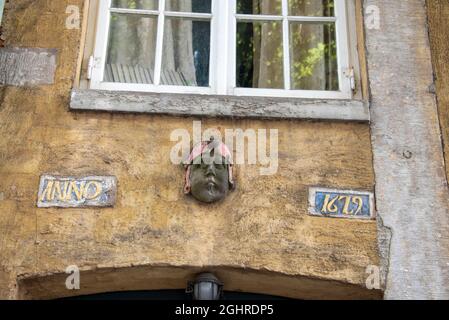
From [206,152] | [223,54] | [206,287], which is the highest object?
[223,54]

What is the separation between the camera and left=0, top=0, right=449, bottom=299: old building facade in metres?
4.52

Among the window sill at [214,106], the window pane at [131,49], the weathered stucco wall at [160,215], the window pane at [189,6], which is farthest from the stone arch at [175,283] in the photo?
the window pane at [189,6]

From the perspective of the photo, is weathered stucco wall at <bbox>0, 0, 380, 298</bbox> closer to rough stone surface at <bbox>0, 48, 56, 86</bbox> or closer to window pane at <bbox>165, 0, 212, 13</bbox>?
rough stone surface at <bbox>0, 48, 56, 86</bbox>

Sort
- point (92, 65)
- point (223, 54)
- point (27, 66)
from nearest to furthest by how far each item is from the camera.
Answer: point (27, 66) < point (92, 65) < point (223, 54)

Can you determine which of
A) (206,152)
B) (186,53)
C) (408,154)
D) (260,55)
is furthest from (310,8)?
(206,152)

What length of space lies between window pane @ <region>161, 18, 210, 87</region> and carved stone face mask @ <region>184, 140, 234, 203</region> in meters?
0.76

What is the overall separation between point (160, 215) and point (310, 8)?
2037mm

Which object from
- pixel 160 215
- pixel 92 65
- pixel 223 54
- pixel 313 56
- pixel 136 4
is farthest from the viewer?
pixel 136 4

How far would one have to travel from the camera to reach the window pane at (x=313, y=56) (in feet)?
17.5

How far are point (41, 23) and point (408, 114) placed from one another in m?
2.51

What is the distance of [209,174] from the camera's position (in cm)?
459

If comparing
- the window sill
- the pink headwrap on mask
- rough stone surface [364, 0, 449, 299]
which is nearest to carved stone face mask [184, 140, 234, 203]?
the pink headwrap on mask

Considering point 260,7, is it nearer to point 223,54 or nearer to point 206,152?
point 223,54
